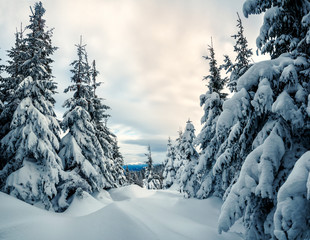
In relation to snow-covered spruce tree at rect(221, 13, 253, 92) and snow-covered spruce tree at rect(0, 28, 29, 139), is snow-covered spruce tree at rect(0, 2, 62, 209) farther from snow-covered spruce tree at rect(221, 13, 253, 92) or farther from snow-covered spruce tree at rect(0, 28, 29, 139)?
snow-covered spruce tree at rect(221, 13, 253, 92)

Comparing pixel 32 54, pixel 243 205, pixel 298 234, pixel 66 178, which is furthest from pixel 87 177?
pixel 298 234

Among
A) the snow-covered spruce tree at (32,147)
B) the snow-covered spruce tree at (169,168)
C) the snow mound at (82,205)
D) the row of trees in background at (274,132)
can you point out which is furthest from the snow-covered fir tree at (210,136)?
the snow-covered spruce tree at (169,168)

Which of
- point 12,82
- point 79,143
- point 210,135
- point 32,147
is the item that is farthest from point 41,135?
point 210,135

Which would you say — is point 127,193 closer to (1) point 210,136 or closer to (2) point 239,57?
(1) point 210,136

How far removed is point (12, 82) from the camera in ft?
53.5

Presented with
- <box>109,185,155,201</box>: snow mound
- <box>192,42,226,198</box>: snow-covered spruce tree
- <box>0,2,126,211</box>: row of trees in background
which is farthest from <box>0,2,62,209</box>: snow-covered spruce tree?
<box>192,42,226,198</box>: snow-covered spruce tree

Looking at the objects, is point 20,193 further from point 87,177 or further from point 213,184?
point 213,184

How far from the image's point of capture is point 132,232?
238 inches

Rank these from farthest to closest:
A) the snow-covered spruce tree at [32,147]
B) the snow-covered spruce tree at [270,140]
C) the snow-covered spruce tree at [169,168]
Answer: the snow-covered spruce tree at [169,168], the snow-covered spruce tree at [32,147], the snow-covered spruce tree at [270,140]

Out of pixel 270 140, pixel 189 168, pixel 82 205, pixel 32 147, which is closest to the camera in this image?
pixel 270 140

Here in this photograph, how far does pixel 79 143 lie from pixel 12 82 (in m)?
8.79

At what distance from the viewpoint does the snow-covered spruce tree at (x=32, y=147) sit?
10.9 meters

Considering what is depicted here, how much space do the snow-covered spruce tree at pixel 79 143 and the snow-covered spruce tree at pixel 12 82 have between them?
372cm

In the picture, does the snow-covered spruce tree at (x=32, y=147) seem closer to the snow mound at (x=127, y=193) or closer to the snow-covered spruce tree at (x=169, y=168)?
the snow mound at (x=127, y=193)
